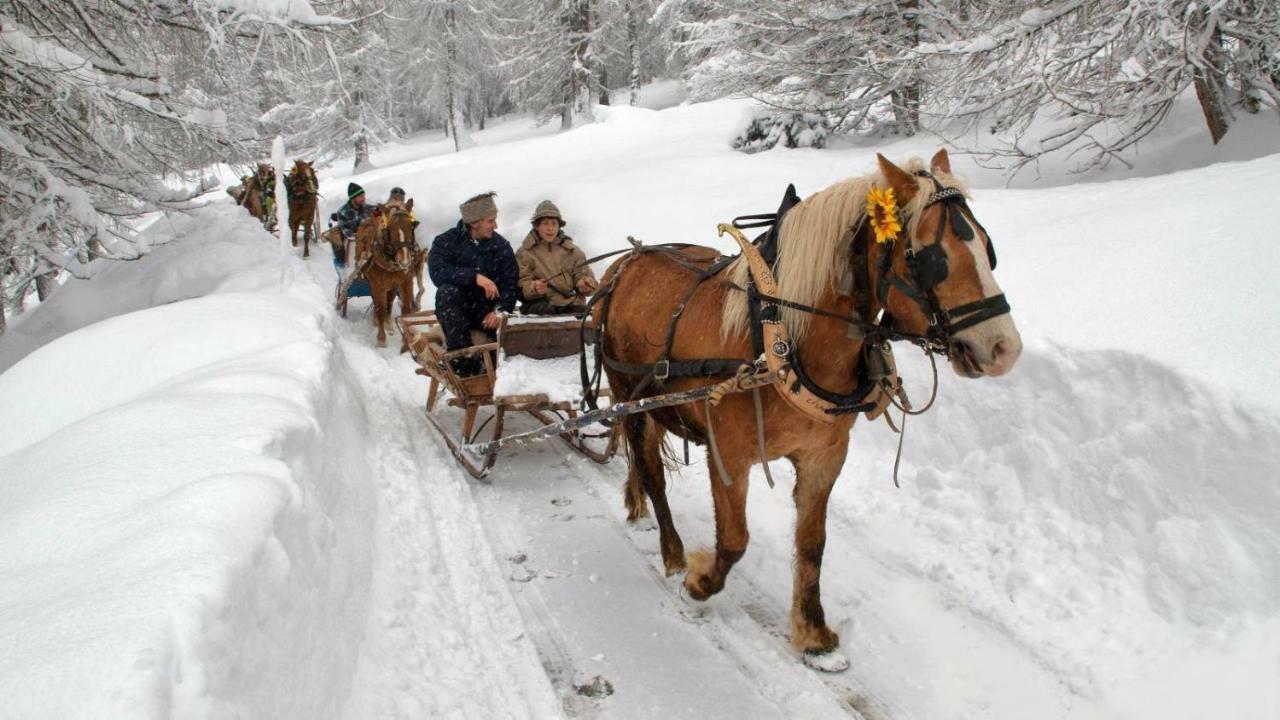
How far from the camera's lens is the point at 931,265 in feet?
8.63

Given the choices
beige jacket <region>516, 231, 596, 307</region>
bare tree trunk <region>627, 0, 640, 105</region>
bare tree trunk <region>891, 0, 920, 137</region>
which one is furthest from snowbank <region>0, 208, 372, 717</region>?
bare tree trunk <region>627, 0, 640, 105</region>

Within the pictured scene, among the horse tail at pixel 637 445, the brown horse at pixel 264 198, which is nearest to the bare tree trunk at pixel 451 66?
the brown horse at pixel 264 198

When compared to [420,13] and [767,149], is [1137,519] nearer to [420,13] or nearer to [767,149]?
[767,149]

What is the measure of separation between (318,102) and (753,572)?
104ft

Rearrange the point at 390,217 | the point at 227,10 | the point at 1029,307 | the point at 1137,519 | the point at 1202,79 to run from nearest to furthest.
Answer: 1. the point at 1137,519
2. the point at 1029,307
3. the point at 227,10
4. the point at 1202,79
5. the point at 390,217

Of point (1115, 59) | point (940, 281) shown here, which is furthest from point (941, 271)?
point (1115, 59)

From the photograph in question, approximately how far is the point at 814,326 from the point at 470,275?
154 inches

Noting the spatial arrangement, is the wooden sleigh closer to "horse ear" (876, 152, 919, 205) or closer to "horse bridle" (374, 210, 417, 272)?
"horse bridle" (374, 210, 417, 272)

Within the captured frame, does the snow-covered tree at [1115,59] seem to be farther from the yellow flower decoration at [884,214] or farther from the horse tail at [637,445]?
the horse tail at [637,445]

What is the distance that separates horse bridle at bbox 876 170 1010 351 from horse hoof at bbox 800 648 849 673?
1.46 metres

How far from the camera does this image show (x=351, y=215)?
540 inches

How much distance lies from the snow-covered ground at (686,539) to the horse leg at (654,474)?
19 centimetres

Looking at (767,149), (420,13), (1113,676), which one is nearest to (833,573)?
(1113,676)

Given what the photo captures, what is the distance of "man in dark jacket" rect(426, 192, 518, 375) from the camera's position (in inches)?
252
